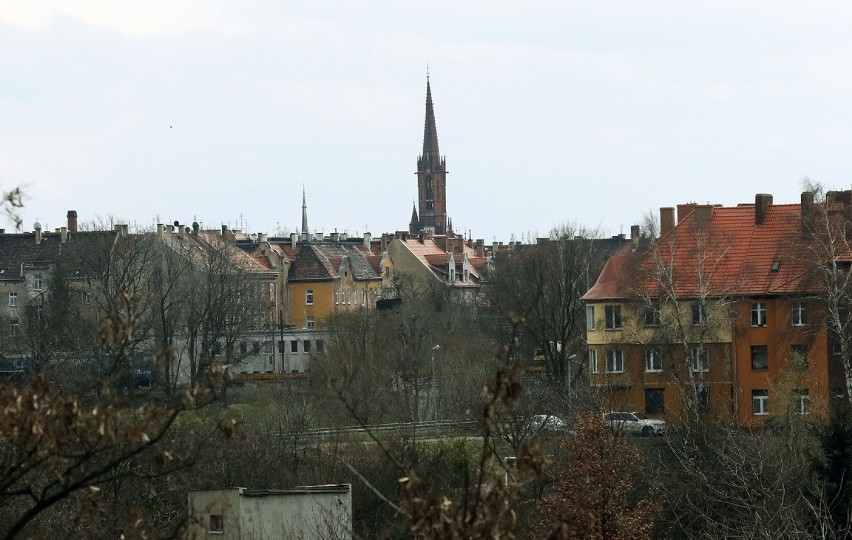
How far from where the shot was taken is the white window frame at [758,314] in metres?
53.7

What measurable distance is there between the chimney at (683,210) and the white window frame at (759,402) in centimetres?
802

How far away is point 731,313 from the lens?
53125 millimetres

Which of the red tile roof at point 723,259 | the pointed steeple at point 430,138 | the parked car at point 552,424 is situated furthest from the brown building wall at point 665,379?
the pointed steeple at point 430,138

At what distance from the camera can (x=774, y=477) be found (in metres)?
33.6

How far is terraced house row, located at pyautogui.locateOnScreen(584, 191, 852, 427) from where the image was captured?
50.8 meters

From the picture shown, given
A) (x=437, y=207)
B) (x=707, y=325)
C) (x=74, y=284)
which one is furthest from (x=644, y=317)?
(x=437, y=207)

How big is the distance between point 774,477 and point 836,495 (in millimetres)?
2555

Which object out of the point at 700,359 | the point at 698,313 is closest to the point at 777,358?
the point at 698,313

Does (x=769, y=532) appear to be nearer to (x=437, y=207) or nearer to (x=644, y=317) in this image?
(x=644, y=317)

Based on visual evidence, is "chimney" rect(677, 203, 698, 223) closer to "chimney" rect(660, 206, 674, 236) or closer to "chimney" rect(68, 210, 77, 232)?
"chimney" rect(660, 206, 674, 236)

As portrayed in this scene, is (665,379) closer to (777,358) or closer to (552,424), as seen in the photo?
(777,358)

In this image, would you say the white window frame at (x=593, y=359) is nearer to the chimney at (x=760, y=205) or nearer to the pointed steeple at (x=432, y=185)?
the chimney at (x=760, y=205)

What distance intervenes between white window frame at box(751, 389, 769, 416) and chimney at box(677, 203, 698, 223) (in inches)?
316

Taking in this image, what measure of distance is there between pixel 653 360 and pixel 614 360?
209cm
